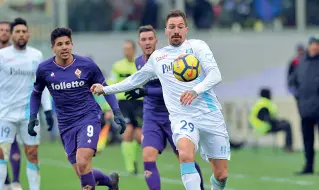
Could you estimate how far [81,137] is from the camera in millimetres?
11266

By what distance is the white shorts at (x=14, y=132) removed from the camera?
42.7ft

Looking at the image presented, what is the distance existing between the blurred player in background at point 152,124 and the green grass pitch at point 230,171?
6.88 ft

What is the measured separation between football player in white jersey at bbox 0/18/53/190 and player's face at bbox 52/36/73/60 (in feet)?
5.90

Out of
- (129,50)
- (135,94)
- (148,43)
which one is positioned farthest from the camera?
(129,50)

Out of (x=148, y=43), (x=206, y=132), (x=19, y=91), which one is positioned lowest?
(x=206, y=132)

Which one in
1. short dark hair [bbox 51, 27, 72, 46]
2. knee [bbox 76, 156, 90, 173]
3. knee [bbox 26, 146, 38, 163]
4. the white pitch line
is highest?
short dark hair [bbox 51, 27, 72, 46]

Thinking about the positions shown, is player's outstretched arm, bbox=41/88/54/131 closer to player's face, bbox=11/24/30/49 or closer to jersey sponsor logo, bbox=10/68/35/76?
jersey sponsor logo, bbox=10/68/35/76

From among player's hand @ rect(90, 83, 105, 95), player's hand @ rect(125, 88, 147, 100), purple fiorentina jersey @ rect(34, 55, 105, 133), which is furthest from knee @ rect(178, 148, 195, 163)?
purple fiorentina jersey @ rect(34, 55, 105, 133)

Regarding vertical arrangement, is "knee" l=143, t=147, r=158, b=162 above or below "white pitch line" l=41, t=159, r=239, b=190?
above

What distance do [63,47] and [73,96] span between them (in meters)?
0.60

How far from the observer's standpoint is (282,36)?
88.6 ft

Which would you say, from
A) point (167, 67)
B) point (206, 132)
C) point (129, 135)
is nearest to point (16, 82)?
point (167, 67)

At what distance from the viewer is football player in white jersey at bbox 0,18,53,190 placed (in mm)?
13031

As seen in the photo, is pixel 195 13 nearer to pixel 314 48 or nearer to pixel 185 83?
pixel 314 48
